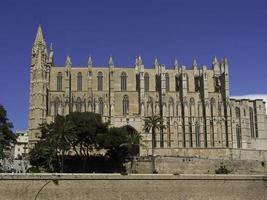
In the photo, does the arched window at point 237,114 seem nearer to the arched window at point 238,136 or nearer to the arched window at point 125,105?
the arched window at point 238,136

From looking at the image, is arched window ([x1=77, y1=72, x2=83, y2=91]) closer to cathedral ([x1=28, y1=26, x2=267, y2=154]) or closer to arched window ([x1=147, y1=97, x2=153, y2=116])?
cathedral ([x1=28, y1=26, x2=267, y2=154])

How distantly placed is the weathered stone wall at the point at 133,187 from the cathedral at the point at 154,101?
28300 millimetres

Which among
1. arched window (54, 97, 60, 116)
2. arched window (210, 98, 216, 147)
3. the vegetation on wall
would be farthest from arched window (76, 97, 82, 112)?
arched window (210, 98, 216, 147)

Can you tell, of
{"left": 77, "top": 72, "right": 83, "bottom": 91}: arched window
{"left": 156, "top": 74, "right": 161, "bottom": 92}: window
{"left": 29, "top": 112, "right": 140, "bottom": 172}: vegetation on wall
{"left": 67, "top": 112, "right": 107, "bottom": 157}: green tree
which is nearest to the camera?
{"left": 29, "top": 112, "right": 140, "bottom": 172}: vegetation on wall

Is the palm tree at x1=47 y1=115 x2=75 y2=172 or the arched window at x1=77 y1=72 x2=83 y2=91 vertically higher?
the arched window at x1=77 y1=72 x2=83 y2=91

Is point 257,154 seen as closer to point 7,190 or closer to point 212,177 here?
point 212,177

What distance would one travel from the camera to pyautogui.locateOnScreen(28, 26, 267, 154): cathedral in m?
84.6

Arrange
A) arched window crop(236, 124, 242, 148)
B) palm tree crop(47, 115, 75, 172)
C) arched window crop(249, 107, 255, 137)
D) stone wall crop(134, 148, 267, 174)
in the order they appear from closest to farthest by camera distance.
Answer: palm tree crop(47, 115, 75, 172) → stone wall crop(134, 148, 267, 174) → arched window crop(236, 124, 242, 148) → arched window crop(249, 107, 255, 137)

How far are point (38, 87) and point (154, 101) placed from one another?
20.5 meters

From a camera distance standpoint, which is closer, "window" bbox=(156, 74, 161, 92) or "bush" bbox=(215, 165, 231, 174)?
"bush" bbox=(215, 165, 231, 174)

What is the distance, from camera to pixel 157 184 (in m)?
52.0

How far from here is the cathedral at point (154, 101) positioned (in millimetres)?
84556

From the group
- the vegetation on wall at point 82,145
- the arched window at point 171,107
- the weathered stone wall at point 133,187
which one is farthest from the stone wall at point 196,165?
the arched window at point 171,107

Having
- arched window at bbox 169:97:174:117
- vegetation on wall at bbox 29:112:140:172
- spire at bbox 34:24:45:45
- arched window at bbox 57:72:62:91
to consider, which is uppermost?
spire at bbox 34:24:45:45
